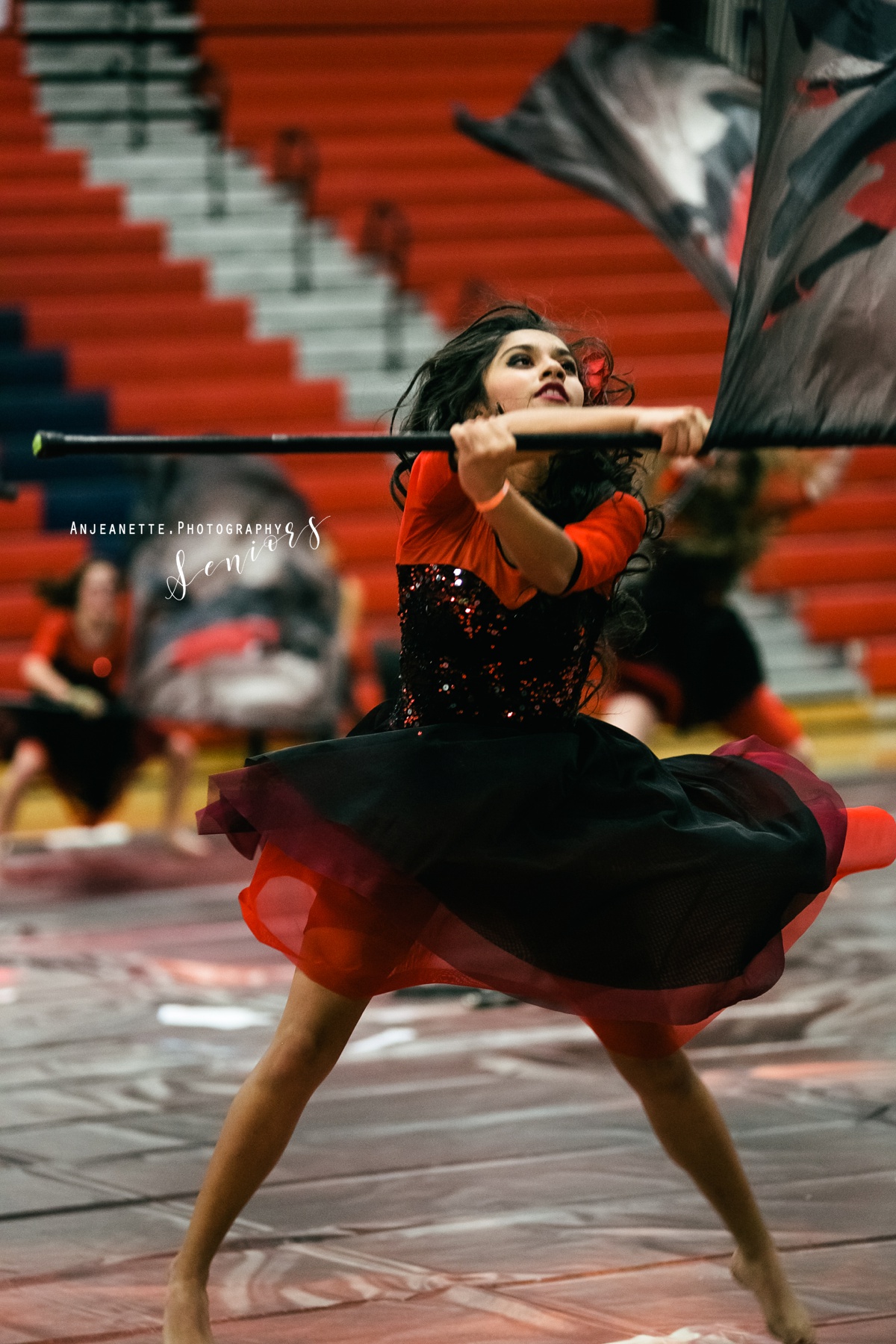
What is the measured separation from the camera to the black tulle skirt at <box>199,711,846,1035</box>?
2459 mm

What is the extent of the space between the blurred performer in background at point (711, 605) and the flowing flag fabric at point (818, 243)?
9.12 feet

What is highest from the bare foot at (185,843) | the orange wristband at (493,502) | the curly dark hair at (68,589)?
the orange wristband at (493,502)

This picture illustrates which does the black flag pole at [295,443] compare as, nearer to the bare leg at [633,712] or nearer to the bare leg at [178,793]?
the bare leg at [633,712]

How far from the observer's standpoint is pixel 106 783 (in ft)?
23.0

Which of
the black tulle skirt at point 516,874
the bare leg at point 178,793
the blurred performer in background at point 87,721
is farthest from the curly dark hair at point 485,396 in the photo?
the bare leg at point 178,793

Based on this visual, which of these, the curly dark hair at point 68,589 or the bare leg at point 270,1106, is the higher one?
the bare leg at point 270,1106

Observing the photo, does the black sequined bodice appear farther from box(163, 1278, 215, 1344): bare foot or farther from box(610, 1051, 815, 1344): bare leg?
box(163, 1278, 215, 1344): bare foot

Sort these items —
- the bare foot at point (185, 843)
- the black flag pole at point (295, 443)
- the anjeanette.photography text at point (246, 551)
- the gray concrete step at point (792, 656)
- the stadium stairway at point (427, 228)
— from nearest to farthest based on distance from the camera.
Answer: the black flag pole at point (295, 443)
the bare foot at point (185, 843)
the anjeanette.photography text at point (246, 551)
the gray concrete step at point (792, 656)
the stadium stairway at point (427, 228)

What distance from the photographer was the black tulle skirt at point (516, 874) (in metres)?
2.46

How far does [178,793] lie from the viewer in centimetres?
723

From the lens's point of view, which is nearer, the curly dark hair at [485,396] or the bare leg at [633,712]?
the curly dark hair at [485,396]

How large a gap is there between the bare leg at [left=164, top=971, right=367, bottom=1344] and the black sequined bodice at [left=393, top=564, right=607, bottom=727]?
492mm

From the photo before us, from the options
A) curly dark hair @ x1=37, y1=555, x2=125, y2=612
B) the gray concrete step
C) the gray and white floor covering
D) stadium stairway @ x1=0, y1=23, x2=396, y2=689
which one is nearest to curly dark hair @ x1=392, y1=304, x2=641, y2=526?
the gray and white floor covering

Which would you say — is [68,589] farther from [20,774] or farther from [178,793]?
[178,793]
